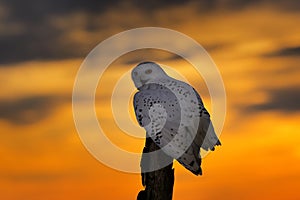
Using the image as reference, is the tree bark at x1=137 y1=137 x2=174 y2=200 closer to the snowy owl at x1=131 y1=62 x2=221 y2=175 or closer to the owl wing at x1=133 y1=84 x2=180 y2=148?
the snowy owl at x1=131 y1=62 x2=221 y2=175

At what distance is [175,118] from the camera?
707cm

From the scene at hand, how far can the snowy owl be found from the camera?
6.76 m

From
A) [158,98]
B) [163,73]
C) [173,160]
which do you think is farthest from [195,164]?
[163,73]

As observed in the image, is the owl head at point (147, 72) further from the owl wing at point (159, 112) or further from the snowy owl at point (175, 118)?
the owl wing at point (159, 112)

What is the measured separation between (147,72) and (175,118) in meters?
1.06

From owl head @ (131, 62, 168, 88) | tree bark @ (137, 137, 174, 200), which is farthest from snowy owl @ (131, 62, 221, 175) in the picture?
tree bark @ (137, 137, 174, 200)

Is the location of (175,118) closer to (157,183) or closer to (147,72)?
(147,72)

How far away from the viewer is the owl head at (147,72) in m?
7.43

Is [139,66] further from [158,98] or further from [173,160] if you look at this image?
[173,160]

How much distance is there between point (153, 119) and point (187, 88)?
841 millimetres

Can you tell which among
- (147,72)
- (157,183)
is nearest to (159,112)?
(147,72)

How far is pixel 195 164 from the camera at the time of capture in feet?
22.0

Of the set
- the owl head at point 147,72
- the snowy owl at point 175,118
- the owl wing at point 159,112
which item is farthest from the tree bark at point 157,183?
the owl head at point 147,72

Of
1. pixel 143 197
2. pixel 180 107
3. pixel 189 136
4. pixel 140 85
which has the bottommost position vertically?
pixel 143 197
